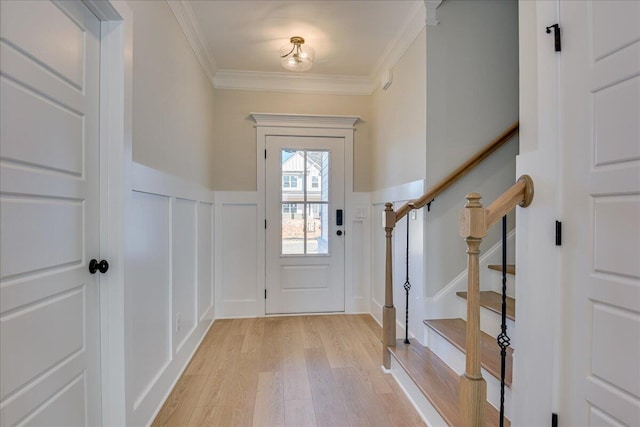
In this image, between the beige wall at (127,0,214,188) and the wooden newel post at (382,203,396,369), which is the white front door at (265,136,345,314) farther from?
the wooden newel post at (382,203,396,369)

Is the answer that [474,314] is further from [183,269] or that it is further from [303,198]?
[303,198]

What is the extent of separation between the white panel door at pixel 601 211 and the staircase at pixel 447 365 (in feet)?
1.29

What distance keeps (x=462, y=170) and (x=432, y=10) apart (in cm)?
109

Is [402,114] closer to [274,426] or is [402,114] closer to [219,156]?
[219,156]

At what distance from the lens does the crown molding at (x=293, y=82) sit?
3.35 meters

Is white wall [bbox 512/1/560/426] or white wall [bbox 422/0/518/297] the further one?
white wall [bbox 422/0/518/297]

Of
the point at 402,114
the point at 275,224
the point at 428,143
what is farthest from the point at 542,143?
the point at 275,224

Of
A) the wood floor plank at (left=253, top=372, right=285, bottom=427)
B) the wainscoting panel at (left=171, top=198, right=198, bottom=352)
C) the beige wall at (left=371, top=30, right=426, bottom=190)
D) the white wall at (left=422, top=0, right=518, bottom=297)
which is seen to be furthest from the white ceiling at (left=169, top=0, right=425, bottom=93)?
the wood floor plank at (left=253, top=372, right=285, bottom=427)

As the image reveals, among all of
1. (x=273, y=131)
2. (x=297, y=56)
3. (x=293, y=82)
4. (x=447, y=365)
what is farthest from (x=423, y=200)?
(x=293, y=82)

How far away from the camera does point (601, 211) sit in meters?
1.07

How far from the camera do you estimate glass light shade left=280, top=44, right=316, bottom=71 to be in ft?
8.80

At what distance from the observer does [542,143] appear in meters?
1.26

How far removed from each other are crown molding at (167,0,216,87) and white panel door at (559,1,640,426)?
213 cm

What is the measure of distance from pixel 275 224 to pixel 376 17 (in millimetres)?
2073
